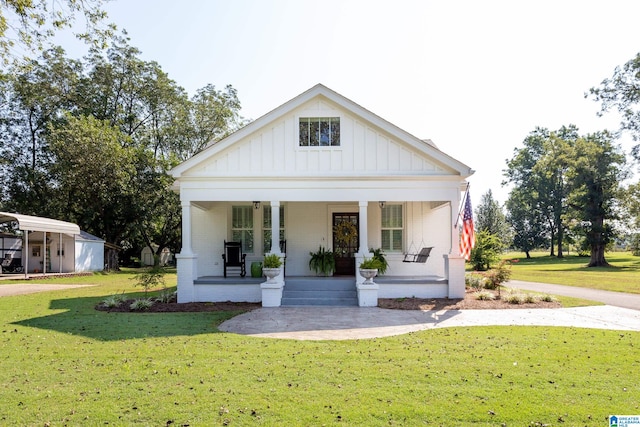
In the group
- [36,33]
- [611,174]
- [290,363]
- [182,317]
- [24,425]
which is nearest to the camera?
[24,425]

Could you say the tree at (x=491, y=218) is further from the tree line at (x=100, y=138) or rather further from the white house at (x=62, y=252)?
the white house at (x=62, y=252)

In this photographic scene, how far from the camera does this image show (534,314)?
10.6m

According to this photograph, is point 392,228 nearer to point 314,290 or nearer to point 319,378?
point 314,290

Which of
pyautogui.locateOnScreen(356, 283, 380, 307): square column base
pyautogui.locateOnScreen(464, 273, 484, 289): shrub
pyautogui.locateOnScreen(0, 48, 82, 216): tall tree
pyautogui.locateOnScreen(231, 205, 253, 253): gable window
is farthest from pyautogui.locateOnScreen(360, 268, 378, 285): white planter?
pyautogui.locateOnScreen(0, 48, 82, 216): tall tree

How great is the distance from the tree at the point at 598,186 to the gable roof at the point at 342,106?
28010 millimetres

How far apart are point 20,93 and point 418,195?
32555 mm

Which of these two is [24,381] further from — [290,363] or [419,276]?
[419,276]

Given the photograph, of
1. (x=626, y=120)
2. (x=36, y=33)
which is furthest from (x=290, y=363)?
(x=626, y=120)

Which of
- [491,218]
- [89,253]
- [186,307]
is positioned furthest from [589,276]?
[491,218]

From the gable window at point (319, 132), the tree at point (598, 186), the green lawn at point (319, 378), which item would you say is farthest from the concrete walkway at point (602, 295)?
the tree at point (598, 186)

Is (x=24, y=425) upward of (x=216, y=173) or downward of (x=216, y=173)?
downward

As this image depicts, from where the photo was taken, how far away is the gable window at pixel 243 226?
51.6 feet

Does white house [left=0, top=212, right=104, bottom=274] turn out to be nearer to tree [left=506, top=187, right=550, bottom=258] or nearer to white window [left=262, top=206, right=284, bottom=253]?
white window [left=262, top=206, right=284, bottom=253]

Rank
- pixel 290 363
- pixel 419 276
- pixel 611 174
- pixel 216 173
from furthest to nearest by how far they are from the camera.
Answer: pixel 611 174, pixel 419 276, pixel 216 173, pixel 290 363
